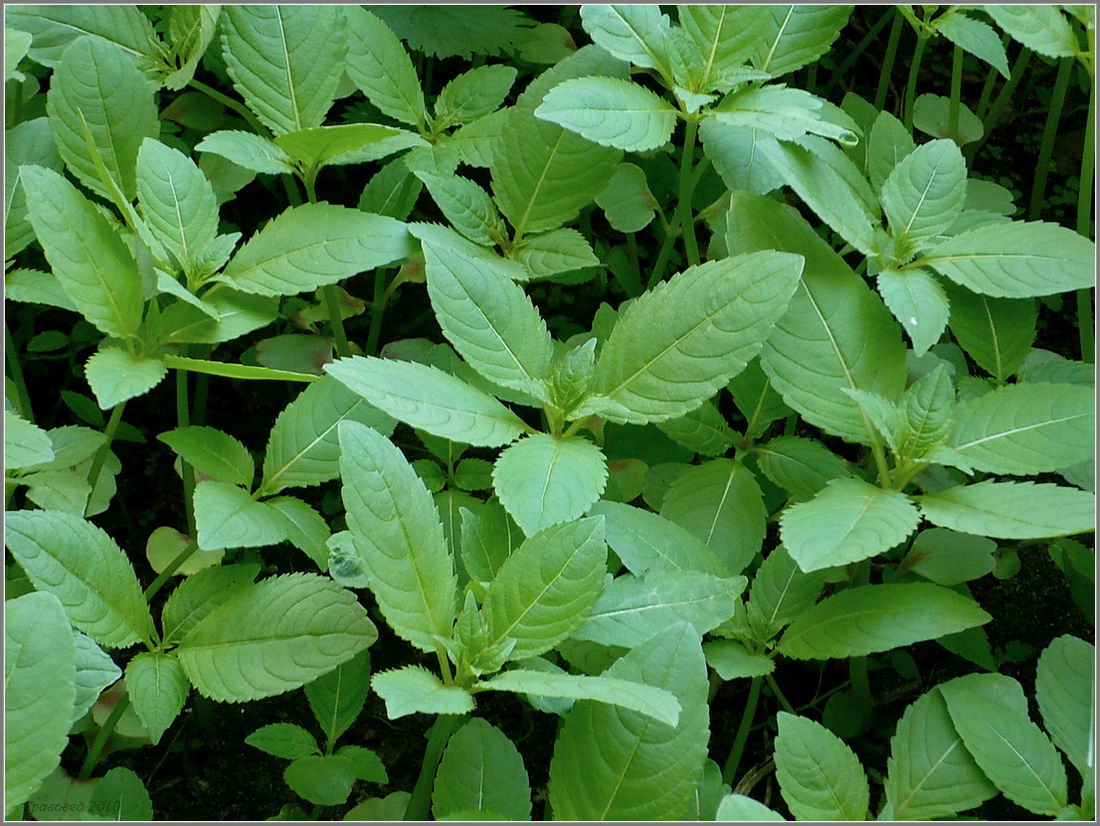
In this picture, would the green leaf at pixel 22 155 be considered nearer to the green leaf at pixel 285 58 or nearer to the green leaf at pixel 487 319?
the green leaf at pixel 285 58

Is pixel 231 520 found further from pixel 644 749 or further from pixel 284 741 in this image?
pixel 644 749

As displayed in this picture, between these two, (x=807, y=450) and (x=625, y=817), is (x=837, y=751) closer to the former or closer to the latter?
(x=625, y=817)

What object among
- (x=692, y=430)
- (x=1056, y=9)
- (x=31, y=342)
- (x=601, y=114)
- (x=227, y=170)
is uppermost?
(x=1056, y=9)

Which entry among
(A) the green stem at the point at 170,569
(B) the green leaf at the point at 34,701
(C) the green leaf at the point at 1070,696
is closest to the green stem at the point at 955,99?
(C) the green leaf at the point at 1070,696

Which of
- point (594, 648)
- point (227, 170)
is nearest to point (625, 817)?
point (594, 648)

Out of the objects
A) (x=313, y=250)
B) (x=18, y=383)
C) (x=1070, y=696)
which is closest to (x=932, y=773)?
(x=1070, y=696)

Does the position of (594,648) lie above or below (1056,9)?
below
